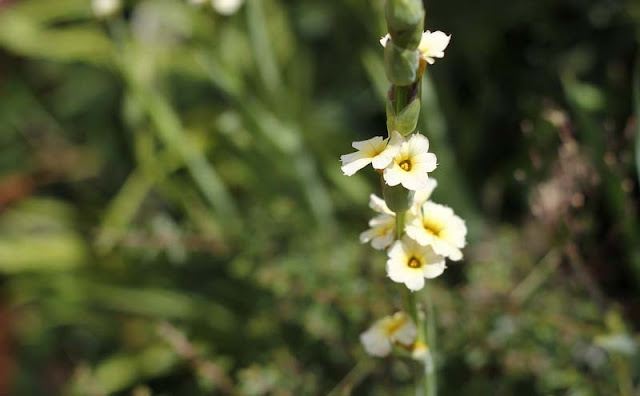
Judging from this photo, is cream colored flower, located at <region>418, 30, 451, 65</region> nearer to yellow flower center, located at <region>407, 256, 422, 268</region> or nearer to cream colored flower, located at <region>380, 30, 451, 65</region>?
cream colored flower, located at <region>380, 30, 451, 65</region>

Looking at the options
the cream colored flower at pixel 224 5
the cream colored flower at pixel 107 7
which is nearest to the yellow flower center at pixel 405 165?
the cream colored flower at pixel 224 5

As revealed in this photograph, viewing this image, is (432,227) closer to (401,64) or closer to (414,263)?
(414,263)

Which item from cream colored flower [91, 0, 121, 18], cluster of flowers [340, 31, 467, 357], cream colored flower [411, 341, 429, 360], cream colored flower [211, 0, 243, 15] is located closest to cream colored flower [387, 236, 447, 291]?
cluster of flowers [340, 31, 467, 357]

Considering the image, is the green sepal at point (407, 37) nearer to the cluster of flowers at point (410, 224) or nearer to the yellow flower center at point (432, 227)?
the cluster of flowers at point (410, 224)

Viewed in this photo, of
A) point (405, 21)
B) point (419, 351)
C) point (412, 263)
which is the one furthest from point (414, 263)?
point (405, 21)

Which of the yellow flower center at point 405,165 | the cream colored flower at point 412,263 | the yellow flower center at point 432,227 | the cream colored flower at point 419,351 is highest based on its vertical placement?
the yellow flower center at point 405,165

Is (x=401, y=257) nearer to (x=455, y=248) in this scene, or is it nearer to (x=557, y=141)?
(x=455, y=248)
